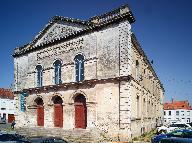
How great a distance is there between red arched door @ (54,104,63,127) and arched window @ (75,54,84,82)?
369cm

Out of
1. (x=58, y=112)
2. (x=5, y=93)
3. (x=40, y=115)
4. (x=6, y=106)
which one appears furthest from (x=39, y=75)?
(x=5, y=93)

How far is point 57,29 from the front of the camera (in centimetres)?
2533

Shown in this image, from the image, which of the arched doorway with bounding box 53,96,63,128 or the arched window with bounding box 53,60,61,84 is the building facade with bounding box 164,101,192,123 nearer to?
the arched doorway with bounding box 53,96,63,128

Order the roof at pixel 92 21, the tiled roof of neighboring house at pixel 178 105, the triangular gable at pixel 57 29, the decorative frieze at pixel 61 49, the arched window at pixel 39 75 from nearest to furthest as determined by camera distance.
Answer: the roof at pixel 92 21, the decorative frieze at pixel 61 49, the triangular gable at pixel 57 29, the arched window at pixel 39 75, the tiled roof of neighboring house at pixel 178 105

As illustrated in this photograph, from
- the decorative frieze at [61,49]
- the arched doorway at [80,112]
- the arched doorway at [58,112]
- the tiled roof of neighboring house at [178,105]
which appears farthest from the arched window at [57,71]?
the tiled roof of neighboring house at [178,105]

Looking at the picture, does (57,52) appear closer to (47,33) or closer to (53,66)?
(53,66)

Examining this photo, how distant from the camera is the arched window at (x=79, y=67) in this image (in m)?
22.2

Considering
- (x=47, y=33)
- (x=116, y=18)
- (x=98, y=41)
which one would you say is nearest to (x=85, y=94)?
(x=98, y=41)

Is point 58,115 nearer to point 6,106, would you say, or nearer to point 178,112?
point 6,106

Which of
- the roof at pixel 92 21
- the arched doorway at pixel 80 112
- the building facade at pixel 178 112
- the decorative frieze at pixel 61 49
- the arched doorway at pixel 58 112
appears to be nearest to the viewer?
the roof at pixel 92 21

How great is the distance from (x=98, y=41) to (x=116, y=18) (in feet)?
8.72

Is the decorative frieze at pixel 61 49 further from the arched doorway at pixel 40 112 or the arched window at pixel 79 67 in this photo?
the arched doorway at pixel 40 112

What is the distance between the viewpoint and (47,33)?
1044 inches

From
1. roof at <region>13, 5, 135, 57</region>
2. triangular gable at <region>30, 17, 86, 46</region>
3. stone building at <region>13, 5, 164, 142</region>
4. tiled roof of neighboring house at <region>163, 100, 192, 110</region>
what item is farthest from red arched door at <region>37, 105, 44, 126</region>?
tiled roof of neighboring house at <region>163, 100, 192, 110</region>
